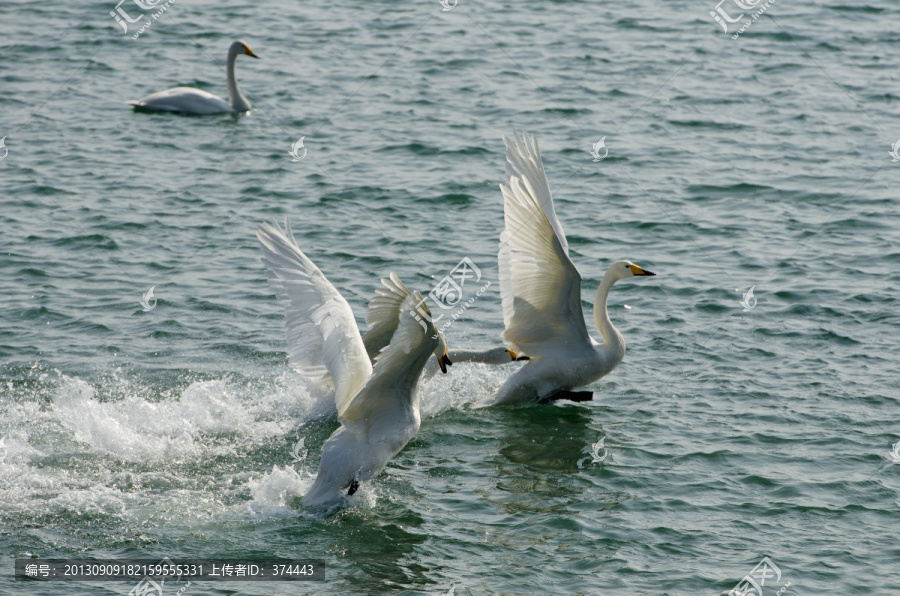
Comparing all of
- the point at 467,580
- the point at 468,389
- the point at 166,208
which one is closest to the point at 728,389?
the point at 468,389

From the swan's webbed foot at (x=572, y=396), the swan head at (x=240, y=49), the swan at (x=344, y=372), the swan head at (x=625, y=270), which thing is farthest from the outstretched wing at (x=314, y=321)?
the swan head at (x=240, y=49)

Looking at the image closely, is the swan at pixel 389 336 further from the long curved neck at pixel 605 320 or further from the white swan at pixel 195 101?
the white swan at pixel 195 101

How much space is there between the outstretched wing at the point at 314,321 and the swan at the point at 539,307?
7.40 feet

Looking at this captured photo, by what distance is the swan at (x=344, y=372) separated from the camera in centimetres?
887

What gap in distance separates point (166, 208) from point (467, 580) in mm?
8164

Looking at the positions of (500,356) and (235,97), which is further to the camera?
(235,97)

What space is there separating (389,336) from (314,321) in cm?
141

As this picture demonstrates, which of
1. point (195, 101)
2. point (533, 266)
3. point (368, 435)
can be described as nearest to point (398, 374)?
point (368, 435)

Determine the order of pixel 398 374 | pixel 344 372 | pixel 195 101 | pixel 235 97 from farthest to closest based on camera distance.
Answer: pixel 235 97 → pixel 195 101 → pixel 344 372 → pixel 398 374

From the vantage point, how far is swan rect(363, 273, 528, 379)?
8.07m

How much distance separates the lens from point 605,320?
37.8 feet

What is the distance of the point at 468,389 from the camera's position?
11.7 m

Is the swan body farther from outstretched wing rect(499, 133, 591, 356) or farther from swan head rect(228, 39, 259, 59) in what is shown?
swan head rect(228, 39, 259, 59)

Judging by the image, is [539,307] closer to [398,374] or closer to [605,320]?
[605,320]
